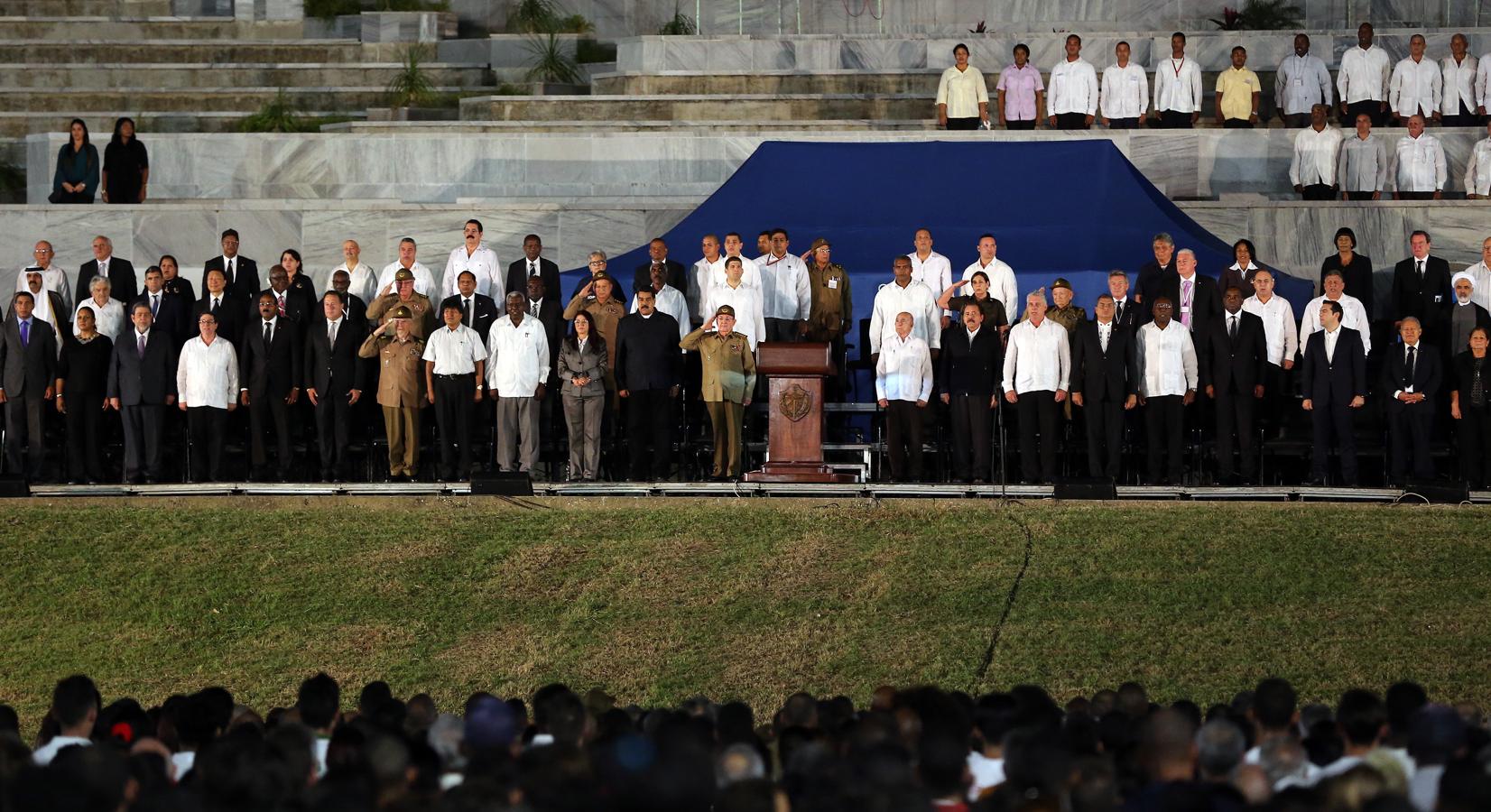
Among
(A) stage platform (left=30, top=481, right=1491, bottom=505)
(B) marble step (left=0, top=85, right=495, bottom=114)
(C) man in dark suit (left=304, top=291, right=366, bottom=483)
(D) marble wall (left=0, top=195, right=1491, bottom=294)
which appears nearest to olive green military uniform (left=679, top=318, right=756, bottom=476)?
(A) stage platform (left=30, top=481, right=1491, bottom=505)

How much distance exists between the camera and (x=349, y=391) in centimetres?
1834

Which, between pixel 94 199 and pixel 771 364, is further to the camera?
pixel 94 199

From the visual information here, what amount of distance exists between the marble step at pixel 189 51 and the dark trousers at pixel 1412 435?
641 inches

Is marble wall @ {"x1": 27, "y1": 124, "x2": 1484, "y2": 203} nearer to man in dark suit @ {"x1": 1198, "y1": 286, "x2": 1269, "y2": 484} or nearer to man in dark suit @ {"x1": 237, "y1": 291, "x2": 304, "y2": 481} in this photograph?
man in dark suit @ {"x1": 237, "y1": 291, "x2": 304, "y2": 481}

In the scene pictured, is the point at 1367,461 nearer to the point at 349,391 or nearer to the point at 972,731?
the point at 349,391

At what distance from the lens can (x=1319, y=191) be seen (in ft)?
74.9

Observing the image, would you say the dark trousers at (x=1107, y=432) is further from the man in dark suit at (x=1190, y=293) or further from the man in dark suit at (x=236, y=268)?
the man in dark suit at (x=236, y=268)

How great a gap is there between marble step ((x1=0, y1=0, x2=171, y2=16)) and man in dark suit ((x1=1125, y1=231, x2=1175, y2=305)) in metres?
17.1

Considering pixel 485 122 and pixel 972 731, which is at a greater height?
pixel 485 122

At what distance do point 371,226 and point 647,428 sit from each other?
5.69 metres

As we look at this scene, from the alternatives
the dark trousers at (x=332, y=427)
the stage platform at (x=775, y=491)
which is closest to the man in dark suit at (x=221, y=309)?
the dark trousers at (x=332, y=427)

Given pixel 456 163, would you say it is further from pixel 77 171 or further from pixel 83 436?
pixel 83 436

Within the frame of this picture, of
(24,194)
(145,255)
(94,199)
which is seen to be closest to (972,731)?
(145,255)

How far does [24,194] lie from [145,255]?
4622mm
